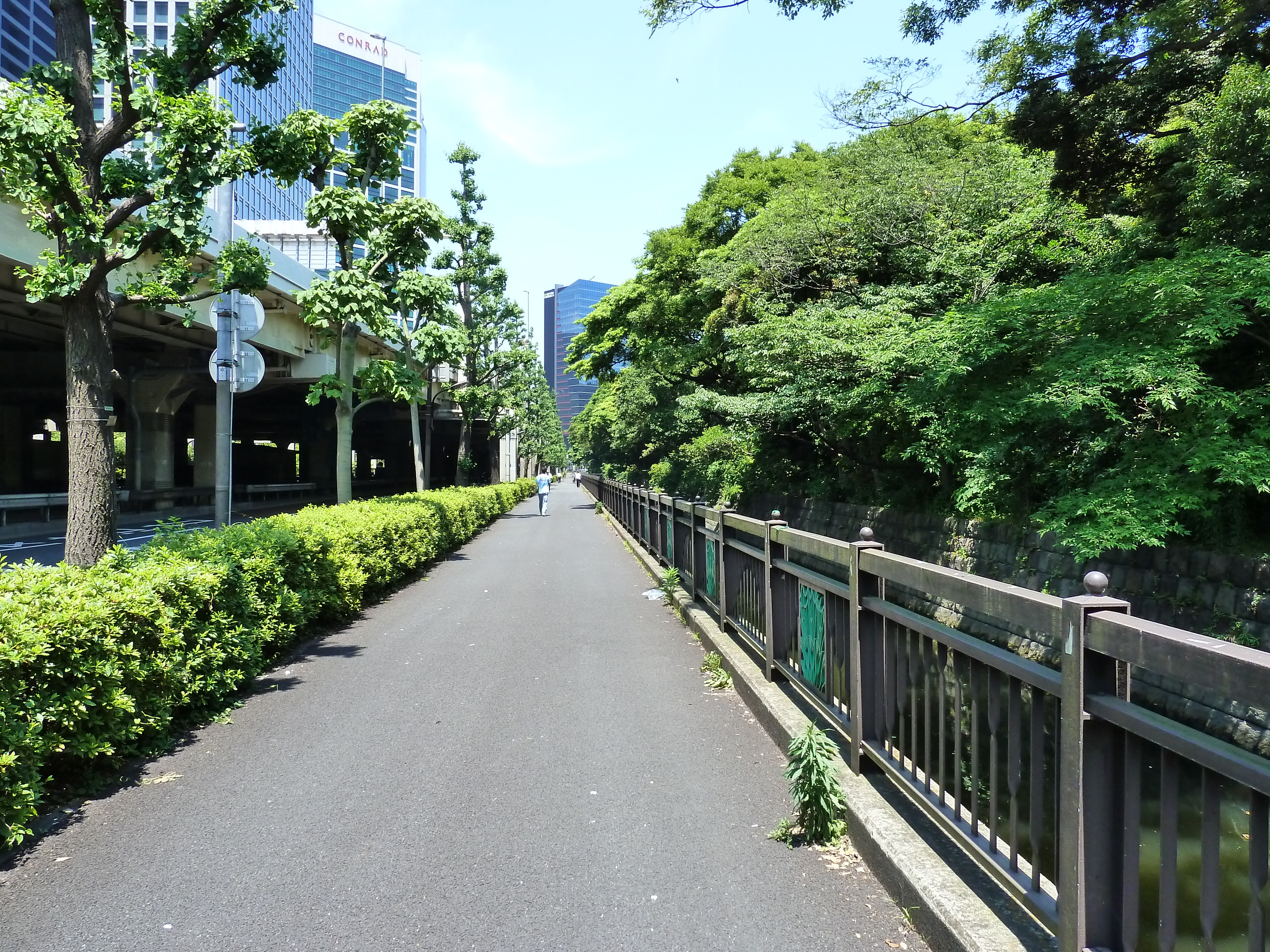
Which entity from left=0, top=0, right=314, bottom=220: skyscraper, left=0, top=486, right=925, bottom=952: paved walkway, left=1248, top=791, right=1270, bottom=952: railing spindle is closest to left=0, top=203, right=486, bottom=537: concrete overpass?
left=0, top=486, right=925, bottom=952: paved walkway

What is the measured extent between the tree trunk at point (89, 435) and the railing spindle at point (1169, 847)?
258 inches

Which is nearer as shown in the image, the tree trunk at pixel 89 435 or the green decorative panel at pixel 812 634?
the green decorative panel at pixel 812 634

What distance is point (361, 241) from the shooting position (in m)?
14.5

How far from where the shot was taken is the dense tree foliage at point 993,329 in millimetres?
6734

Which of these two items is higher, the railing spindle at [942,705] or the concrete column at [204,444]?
the concrete column at [204,444]

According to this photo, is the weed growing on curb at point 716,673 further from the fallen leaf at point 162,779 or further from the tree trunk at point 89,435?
the tree trunk at point 89,435

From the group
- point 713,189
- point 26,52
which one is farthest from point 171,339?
point 26,52

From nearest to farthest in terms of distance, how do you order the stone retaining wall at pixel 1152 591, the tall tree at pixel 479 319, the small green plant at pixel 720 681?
the small green plant at pixel 720 681, the stone retaining wall at pixel 1152 591, the tall tree at pixel 479 319

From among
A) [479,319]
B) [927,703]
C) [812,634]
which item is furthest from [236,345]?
[479,319]

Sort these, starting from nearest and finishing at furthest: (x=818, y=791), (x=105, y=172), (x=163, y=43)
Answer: (x=818, y=791) < (x=105, y=172) < (x=163, y=43)

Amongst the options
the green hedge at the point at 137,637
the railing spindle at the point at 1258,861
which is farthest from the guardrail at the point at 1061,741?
the green hedge at the point at 137,637

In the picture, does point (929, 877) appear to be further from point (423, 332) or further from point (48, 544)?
point (48, 544)

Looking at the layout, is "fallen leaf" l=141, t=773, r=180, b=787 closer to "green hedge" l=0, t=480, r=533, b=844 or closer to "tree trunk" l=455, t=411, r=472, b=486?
"green hedge" l=0, t=480, r=533, b=844

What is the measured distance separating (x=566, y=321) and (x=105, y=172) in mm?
180758
